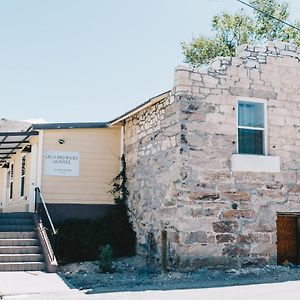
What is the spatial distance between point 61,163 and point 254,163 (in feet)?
20.2

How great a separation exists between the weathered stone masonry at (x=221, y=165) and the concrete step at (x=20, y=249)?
3029mm

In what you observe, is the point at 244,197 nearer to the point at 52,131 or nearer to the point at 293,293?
the point at 293,293

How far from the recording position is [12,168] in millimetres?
20062

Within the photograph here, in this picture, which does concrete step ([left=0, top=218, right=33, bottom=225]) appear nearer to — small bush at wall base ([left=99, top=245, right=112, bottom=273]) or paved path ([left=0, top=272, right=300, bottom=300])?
small bush at wall base ([left=99, top=245, right=112, bottom=273])

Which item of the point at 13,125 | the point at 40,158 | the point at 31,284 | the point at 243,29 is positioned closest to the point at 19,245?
the point at 31,284

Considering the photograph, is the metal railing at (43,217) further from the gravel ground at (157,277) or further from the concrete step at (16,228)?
the gravel ground at (157,277)

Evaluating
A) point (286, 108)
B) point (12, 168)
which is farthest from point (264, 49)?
point (12, 168)

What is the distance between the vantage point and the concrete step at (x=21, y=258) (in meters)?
11.9

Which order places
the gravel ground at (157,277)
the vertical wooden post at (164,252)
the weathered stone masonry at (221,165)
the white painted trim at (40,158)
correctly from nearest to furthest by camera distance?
the gravel ground at (157,277) < the weathered stone masonry at (221,165) < the vertical wooden post at (164,252) < the white painted trim at (40,158)

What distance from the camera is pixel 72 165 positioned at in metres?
15.0

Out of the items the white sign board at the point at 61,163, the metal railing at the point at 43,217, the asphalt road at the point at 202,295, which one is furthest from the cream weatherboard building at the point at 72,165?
the asphalt road at the point at 202,295

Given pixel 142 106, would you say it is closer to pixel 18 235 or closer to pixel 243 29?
pixel 18 235

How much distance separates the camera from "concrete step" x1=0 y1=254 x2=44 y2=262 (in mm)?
11883

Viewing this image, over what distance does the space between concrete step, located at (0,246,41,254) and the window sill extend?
542 centimetres
